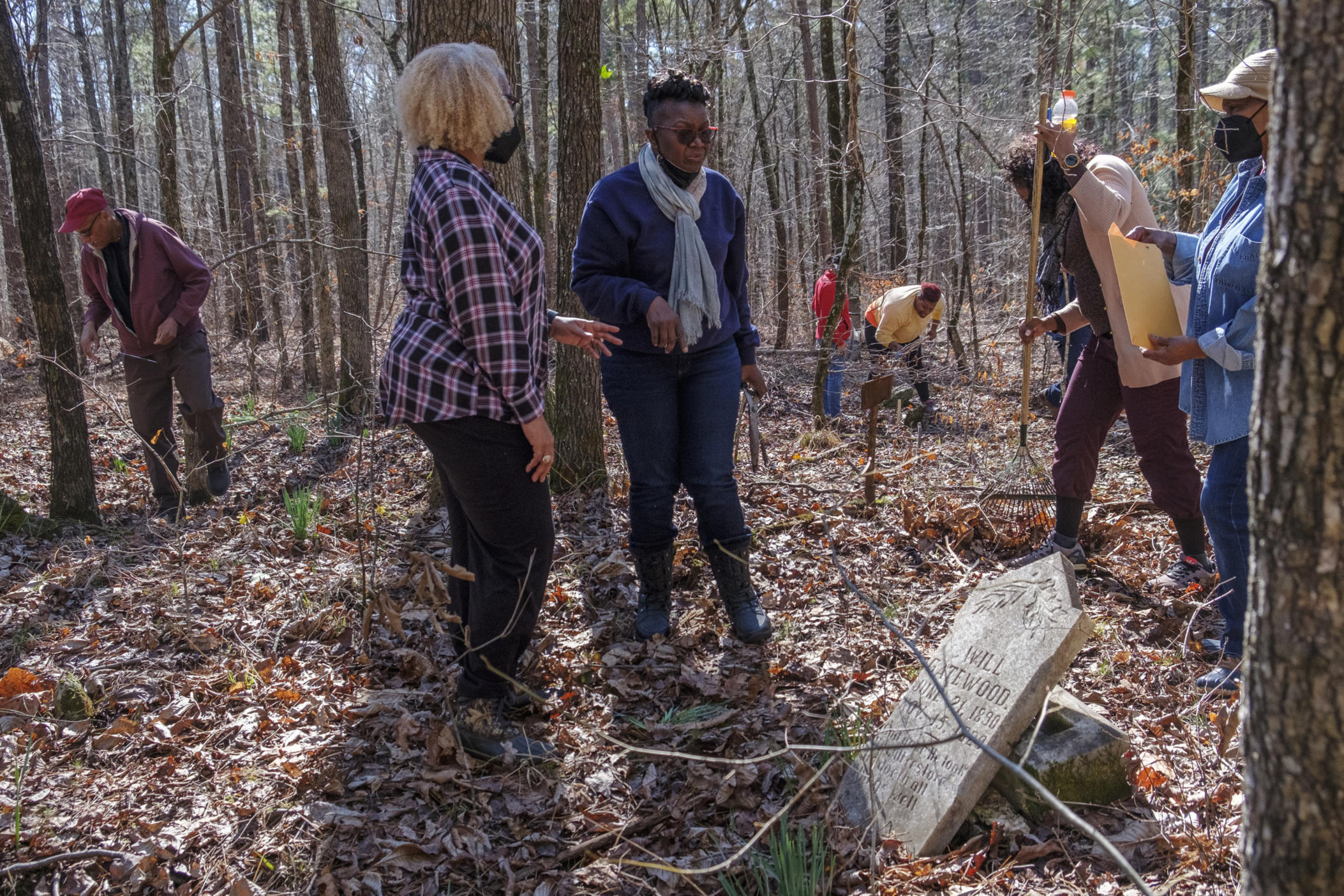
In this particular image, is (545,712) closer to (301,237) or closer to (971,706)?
(971,706)

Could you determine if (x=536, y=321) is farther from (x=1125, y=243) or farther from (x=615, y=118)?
(x=615, y=118)

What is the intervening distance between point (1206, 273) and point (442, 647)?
3.26 m

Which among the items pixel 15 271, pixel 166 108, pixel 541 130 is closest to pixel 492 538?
pixel 166 108

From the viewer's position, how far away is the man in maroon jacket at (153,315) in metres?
5.39

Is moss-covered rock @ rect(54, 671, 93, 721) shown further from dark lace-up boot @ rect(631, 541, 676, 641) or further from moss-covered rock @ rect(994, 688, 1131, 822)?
moss-covered rock @ rect(994, 688, 1131, 822)

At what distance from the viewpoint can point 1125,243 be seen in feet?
10.2

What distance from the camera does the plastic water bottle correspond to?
11.9 ft

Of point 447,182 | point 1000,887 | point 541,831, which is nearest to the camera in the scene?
point 1000,887

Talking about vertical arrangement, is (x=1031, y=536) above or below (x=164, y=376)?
below

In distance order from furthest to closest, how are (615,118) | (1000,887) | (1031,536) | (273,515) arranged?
(615,118), (273,515), (1031,536), (1000,887)

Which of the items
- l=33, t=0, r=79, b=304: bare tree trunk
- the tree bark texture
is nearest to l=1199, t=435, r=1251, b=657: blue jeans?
the tree bark texture

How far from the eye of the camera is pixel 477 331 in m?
2.44

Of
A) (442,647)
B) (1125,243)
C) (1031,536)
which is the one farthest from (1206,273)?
(442,647)

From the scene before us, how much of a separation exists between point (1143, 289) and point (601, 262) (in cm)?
202
